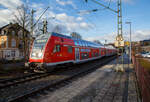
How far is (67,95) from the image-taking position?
5.16 m

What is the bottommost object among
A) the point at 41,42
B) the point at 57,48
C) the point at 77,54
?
the point at 77,54

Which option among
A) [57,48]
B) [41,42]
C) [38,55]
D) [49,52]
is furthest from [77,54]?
[38,55]

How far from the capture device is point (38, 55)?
29.7 ft

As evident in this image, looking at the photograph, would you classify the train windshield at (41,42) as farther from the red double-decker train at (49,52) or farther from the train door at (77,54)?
the train door at (77,54)

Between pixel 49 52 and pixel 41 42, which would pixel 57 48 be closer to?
pixel 49 52

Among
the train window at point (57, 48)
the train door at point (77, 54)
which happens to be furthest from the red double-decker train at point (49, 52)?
the train door at point (77, 54)

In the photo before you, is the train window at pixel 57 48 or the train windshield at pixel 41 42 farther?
the train window at pixel 57 48

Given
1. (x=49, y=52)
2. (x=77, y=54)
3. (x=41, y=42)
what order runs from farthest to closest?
(x=77, y=54) → (x=41, y=42) → (x=49, y=52)

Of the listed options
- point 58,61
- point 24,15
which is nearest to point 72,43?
point 58,61

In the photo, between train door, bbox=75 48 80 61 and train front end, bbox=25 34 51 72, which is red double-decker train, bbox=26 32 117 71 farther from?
train door, bbox=75 48 80 61

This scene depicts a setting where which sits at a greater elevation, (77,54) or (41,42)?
(41,42)

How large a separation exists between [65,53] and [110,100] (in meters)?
6.66

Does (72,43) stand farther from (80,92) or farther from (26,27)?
(26,27)

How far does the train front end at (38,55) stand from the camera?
8656 mm
